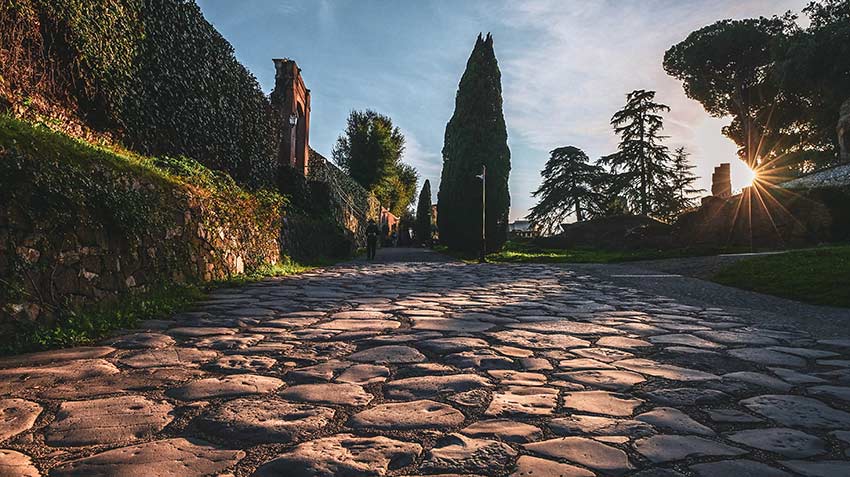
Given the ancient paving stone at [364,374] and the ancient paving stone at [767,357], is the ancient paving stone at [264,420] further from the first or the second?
the ancient paving stone at [767,357]

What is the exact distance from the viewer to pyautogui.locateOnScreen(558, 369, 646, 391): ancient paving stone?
2176mm

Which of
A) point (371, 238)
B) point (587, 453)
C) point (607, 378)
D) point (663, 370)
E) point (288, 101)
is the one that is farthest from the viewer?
point (288, 101)

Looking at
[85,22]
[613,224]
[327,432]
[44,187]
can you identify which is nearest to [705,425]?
[327,432]

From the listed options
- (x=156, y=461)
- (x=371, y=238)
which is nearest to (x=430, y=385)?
(x=156, y=461)

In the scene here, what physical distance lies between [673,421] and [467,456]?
2.77ft

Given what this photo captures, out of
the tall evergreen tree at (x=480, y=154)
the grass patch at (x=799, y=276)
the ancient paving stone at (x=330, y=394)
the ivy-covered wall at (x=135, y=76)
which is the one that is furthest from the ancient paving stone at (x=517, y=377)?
the tall evergreen tree at (x=480, y=154)

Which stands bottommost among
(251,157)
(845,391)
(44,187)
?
(845,391)

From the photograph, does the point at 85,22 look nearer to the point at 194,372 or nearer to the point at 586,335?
the point at 194,372

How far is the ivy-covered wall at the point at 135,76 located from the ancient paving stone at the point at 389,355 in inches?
171

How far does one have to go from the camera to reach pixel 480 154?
1678cm

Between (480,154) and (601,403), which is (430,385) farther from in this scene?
(480,154)

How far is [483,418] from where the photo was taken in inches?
68.4

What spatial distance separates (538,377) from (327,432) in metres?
1.13

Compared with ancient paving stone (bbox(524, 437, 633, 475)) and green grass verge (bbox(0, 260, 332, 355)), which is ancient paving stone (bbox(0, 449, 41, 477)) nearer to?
ancient paving stone (bbox(524, 437, 633, 475))
